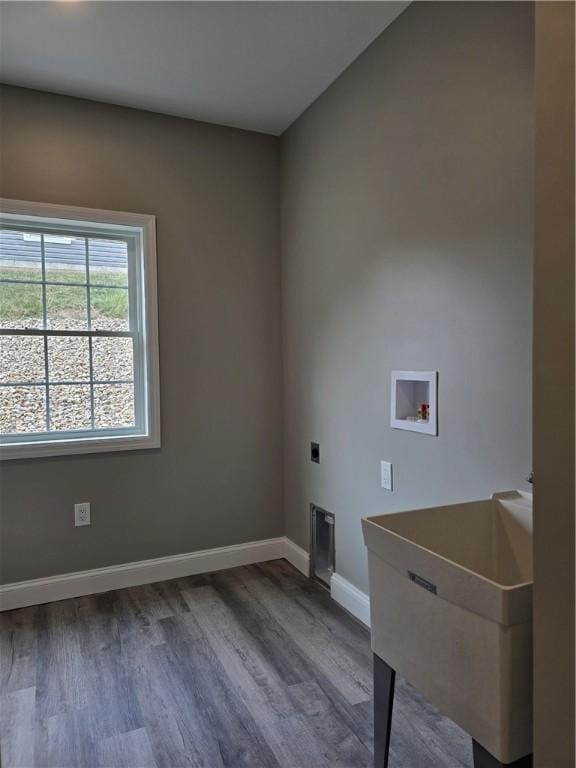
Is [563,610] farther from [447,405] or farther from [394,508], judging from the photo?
[394,508]

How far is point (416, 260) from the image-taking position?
2119mm

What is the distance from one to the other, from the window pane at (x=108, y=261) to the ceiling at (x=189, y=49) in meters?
0.76

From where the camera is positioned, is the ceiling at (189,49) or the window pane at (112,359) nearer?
the ceiling at (189,49)

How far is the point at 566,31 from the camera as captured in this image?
2.89ft

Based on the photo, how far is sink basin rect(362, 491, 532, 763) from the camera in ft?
3.51

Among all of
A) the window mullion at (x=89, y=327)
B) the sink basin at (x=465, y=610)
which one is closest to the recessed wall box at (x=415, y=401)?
the sink basin at (x=465, y=610)

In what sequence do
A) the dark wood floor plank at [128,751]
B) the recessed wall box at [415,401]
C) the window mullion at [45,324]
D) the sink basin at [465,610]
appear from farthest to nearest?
1. the window mullion at [45,324]
2. the recessed wall box at [415,401]
3. the dark wood floor plank at [128,751]
4. the sink basin at [465,610]

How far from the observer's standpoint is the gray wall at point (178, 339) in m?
2.71

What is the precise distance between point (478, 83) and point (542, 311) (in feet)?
4.09

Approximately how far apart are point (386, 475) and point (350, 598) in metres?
0.72

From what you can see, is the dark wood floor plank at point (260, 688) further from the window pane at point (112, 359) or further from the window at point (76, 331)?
the window pane at point (112, 359)

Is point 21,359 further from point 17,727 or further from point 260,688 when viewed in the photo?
point 260,688

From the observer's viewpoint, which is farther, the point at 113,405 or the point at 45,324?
the point at 113,405

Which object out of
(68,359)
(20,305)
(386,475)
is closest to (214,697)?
(386,475)
